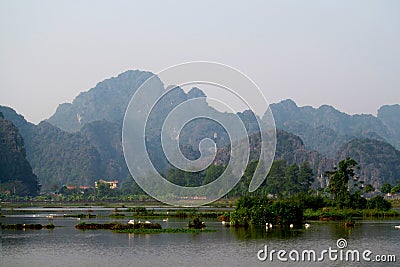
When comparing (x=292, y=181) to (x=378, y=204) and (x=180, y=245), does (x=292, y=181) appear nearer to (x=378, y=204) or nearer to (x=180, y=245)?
(x=378, y=204)

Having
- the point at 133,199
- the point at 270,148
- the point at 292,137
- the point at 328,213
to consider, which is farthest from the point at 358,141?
the point at 328,213

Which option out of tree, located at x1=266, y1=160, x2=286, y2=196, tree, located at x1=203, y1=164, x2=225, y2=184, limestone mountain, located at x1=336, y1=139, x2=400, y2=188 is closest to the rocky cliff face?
tree, located at x1=203, y1=164, x2=225, y2=184

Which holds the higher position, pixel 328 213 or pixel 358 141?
pixel 358 141

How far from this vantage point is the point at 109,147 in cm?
16162

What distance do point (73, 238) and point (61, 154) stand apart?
11475cm

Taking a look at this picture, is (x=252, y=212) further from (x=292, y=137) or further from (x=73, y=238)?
(x=292, y=137)

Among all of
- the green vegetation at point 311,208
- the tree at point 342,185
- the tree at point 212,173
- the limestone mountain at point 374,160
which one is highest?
the limestone mountain at point 374,160

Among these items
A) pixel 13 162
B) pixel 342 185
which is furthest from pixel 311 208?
pixel 13 162
